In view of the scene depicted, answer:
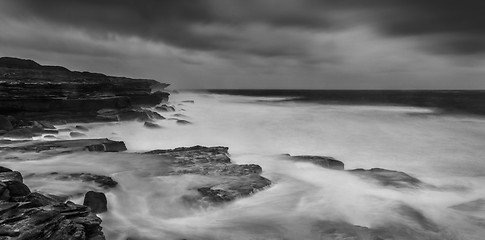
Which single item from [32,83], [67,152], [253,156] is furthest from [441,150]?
[32,83]

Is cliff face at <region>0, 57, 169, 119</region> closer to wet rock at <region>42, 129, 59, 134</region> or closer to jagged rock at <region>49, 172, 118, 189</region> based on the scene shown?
wet rock at <region>42, 129, 59, 134</region>

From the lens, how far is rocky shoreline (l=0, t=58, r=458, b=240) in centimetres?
545

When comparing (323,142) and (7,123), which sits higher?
(7,123)

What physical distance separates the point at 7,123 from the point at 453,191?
1985 centimetres

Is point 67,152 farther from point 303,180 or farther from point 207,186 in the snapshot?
point 303,180

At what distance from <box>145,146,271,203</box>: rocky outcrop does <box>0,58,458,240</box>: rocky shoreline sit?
28 millimetres

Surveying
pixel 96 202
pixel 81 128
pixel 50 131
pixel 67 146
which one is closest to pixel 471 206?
pixel 96 202

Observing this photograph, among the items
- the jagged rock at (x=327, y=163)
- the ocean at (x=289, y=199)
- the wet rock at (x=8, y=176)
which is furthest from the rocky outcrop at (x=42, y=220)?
the jagged rock at (x=327, y=163)

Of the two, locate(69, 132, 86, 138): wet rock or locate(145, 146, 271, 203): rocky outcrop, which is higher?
locate(69, 132, 86, 138): wet rock

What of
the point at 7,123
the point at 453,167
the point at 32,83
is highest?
the point at 32,83

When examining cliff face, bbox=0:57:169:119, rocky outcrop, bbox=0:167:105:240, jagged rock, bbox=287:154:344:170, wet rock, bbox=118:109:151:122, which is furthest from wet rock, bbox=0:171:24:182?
wet rock, bbox=118:109:151:122

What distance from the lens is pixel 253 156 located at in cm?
1512

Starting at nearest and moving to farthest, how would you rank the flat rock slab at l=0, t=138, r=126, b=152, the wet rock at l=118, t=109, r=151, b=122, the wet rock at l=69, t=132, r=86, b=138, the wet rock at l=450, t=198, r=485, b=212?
the wet rock at l=450, t=198, r=485, b=212
the flat rock slab at l=0, t=138, r=126, b=152
the wet rock at l=69, t=132, r=86, b=138
the wet rock at l=118, t=109, r=151, b=122

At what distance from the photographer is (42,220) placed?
5.25 m
